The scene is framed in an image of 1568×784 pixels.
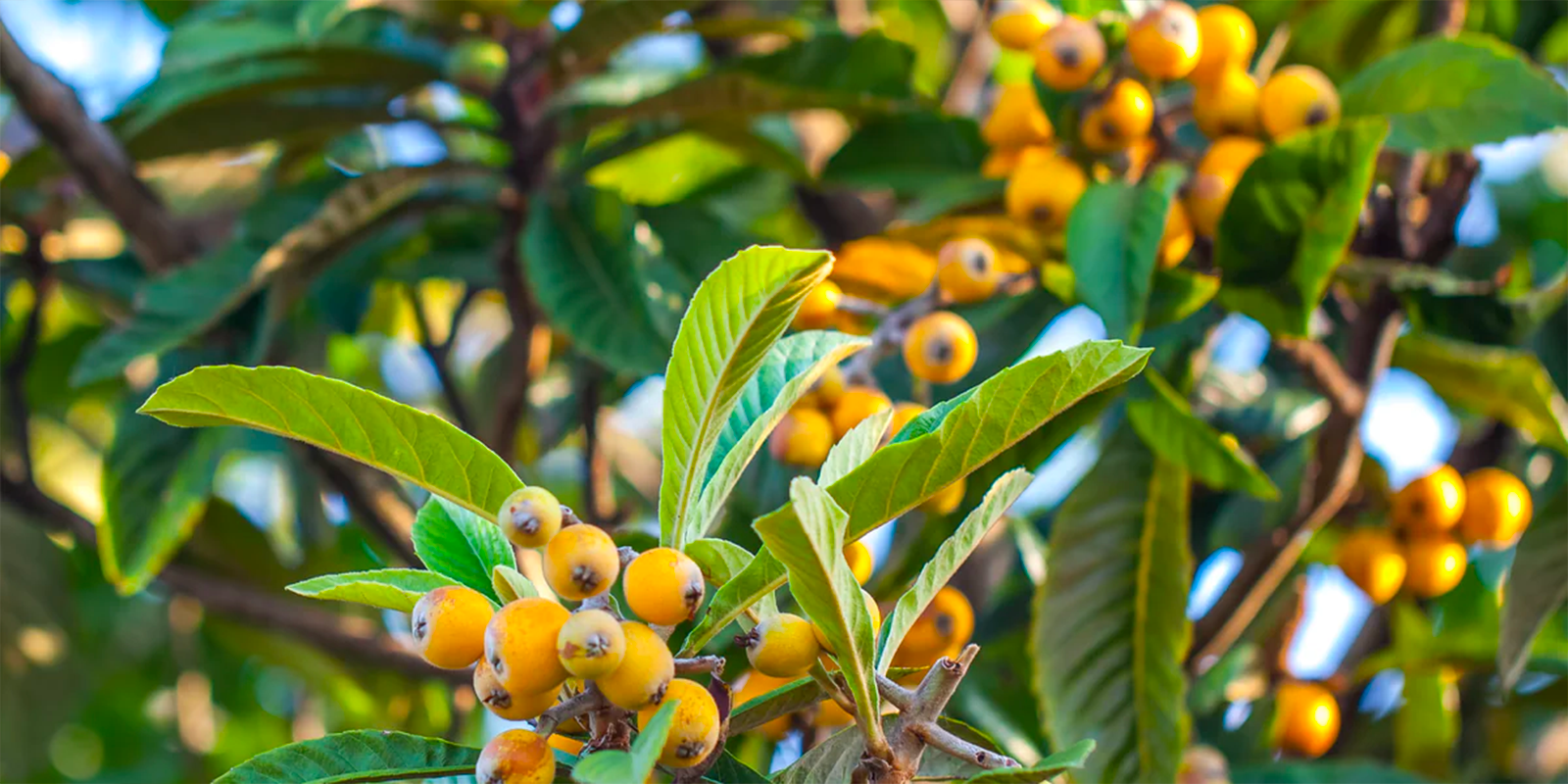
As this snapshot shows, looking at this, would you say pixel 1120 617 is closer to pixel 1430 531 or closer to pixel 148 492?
pixel 1430 531

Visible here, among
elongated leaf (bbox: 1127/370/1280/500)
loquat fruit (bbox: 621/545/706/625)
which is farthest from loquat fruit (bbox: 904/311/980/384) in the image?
loquat fruit (bbox: 621/545/706/625)

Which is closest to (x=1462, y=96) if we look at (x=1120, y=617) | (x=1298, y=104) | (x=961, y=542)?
(x=1298, y=104)

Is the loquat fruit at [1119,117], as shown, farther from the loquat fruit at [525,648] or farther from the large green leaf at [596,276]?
the loquat fruit at [525,648]

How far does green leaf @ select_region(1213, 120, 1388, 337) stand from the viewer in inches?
52.2

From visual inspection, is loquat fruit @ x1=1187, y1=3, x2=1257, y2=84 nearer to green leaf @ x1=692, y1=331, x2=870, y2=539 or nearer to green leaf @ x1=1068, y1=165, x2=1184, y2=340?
green leaf @ x1=1068, y1=165, x2=1184, y2=340

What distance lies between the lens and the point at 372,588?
907 mm

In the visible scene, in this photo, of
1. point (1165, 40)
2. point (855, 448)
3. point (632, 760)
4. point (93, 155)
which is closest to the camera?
point (632, 760)

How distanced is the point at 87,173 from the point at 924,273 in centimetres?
115

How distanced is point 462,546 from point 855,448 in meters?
0.30

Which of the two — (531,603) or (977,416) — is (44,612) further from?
(977,416)

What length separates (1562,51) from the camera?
7.15 feet

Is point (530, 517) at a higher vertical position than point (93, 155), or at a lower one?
higher

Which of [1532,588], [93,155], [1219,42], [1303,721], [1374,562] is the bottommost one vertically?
[1303,721]

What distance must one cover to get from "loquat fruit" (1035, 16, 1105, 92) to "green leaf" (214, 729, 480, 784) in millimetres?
963
